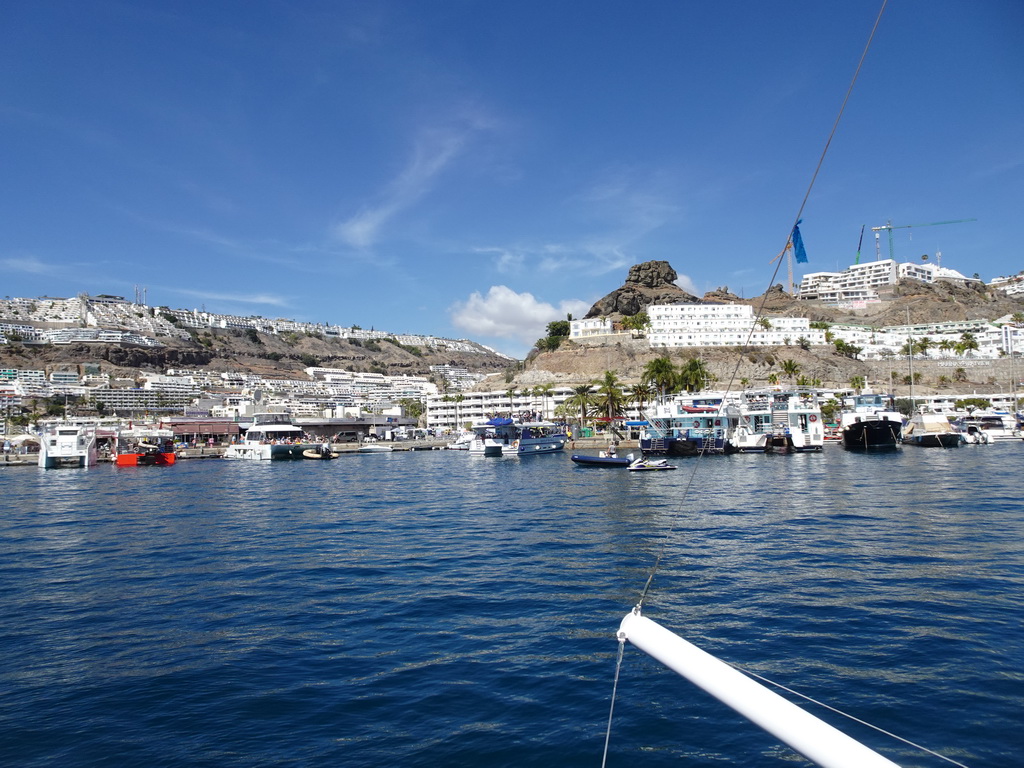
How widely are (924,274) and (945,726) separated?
209604mm

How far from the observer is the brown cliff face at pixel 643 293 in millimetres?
161000

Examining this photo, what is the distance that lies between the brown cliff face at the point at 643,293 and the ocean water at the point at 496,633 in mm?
136172

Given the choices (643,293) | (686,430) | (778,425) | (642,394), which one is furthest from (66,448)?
(643,293)

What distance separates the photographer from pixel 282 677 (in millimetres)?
10477

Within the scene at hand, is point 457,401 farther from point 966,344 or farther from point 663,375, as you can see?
point 966,344

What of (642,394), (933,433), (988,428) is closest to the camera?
(933,433)

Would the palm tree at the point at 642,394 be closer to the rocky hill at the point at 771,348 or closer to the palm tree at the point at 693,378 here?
the palm tree at the point at 693,378

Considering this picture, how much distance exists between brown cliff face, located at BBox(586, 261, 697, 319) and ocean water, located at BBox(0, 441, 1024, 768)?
447ft

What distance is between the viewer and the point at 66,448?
234 ft

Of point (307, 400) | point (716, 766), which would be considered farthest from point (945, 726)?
point (307, 400)

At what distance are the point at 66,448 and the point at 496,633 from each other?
7548 cm

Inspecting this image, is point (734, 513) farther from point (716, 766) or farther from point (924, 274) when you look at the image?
point (924, 274)

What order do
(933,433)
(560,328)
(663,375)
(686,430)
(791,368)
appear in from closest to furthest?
(686,430) → (933,433) → (663,375) → (791,368) → (560,328)

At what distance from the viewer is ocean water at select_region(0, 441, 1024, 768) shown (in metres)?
8.30
